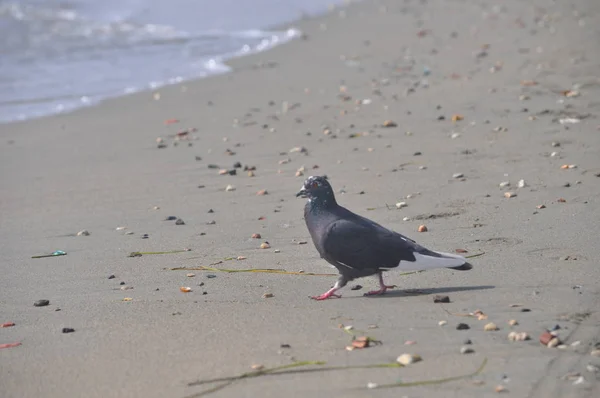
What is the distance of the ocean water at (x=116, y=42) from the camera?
13.8 m

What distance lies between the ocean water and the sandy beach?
933 millimetres

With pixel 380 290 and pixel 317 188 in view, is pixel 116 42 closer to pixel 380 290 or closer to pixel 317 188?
pixel 317 188

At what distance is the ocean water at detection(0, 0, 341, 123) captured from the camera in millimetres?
13789

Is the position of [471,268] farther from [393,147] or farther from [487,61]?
[487,61]

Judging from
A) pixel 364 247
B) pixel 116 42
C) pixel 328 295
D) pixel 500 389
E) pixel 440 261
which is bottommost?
pixel 500 389

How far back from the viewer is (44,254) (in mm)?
7047

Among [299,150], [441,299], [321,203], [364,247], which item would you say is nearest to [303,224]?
[321,203]

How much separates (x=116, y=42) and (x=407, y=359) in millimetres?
14461

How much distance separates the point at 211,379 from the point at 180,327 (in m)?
0.81

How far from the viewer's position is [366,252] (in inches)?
225

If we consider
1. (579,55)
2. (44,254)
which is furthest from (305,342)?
(579,55)

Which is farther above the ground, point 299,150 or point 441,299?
point 299,150

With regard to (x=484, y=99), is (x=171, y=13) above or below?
above

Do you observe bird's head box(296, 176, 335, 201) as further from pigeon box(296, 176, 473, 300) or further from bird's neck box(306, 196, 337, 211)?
pigeon box(296, 176, 473, 300)
